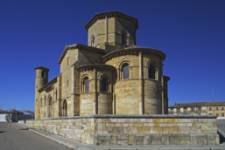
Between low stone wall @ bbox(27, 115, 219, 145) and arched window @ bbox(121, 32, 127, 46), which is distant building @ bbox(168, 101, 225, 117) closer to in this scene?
arched window @ bbox(121, 32, 127, 46)

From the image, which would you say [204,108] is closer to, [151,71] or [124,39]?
[124,39]

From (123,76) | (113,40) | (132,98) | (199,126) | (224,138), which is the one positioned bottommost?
(224,138)

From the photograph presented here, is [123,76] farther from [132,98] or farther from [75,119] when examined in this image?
[75,119]

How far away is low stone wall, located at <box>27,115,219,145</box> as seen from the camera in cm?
1229

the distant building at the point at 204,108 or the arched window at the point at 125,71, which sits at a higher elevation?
the arched window at the point at 125,71

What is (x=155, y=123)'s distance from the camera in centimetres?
1271

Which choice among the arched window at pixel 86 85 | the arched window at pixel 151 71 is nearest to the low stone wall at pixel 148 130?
the arched window at pixel 86 85

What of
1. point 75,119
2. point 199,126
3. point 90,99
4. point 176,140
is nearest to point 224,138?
point 199,126

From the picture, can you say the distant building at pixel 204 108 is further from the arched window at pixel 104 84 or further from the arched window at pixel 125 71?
the arched window at pixel 104 84

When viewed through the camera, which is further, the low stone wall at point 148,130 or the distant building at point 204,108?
the distant building at point 204,108

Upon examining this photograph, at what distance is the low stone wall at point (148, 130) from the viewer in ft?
40.3

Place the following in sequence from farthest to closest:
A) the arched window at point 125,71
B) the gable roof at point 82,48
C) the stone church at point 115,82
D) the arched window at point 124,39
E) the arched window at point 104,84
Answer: the arched window at point 124,39
the gable roof at point 82,48
the arched window at point 125,71
the arched window at point 104,84
the stone church at point 115,82

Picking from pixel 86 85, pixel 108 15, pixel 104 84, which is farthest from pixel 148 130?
pixel 108 15

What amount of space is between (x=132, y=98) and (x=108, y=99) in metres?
2.25
